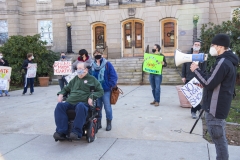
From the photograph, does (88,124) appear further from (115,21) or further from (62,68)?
(115,21)

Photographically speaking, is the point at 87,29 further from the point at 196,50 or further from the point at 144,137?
the point at 144,137

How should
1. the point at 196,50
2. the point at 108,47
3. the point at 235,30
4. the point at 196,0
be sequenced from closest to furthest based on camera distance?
the point at 196,50 → the point at 235,30 → the point at 196,0 → the point at 108,47

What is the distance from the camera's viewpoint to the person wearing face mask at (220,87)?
3.21 meters

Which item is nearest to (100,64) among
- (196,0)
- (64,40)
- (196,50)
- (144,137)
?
(144,137)

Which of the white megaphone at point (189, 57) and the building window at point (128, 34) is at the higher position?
the building window at point (128, 34)

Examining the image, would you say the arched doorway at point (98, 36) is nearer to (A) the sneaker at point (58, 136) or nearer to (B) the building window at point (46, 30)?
(B) the building window at point (46, 30)

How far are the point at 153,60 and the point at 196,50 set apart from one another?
213 cm

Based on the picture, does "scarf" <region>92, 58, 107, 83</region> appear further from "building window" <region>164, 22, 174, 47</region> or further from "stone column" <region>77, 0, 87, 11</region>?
"stone column" <region>77, 0, 87, 11</region>

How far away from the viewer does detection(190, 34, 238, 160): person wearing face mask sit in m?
3.21

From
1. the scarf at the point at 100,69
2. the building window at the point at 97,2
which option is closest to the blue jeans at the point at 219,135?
the scarf at the point at 100,69

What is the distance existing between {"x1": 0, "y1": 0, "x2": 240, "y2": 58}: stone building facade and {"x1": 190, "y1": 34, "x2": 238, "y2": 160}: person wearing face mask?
13932mm

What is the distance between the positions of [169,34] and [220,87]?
49.2 feet

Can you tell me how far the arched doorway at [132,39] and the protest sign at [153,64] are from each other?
10121mm

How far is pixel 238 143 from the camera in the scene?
4.73 m
